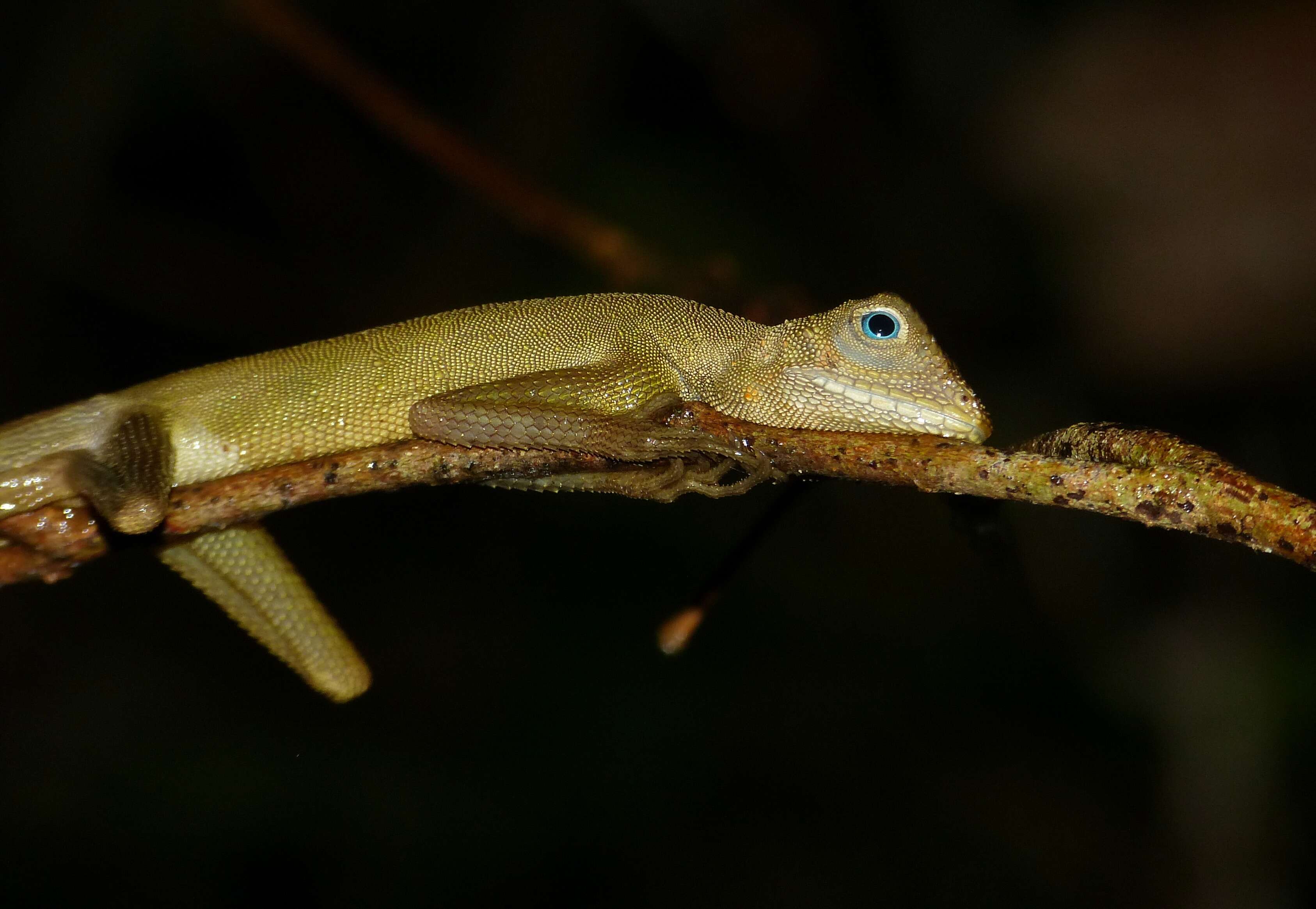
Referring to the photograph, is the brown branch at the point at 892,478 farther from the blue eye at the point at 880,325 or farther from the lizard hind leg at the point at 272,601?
the lizard hind leg at the point at 272,601

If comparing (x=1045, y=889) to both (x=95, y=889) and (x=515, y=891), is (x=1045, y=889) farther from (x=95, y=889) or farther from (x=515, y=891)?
(x=95, y=889)

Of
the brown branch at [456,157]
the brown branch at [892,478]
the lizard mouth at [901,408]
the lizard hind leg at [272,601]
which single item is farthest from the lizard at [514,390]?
the brown branch at [456,157]

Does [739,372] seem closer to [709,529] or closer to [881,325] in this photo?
[881,325]

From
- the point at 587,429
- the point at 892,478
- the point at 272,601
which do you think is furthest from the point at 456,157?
the point at 892,478

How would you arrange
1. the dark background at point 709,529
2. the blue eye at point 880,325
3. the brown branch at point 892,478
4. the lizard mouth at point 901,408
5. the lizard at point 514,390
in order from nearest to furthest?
the brown branch at point 892,478 < the lizard at point 514,390 < the lizard mouth at point 901,408 < the blue eye at point 880,325 < the dark background at point 709,529

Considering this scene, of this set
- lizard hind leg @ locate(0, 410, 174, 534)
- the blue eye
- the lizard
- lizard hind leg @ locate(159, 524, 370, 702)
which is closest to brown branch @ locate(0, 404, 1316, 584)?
lizard hind leg @ locate(0, 410, 174, 534)

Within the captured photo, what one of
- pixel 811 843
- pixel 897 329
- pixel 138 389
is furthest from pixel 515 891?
pixel 897 329

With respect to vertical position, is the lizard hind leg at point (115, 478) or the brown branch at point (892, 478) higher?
the brown branch at point (892, 478)

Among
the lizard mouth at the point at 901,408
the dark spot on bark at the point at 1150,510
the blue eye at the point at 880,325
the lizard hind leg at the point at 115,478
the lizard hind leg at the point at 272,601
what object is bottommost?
the lizard hind leg at the point at 115,478
